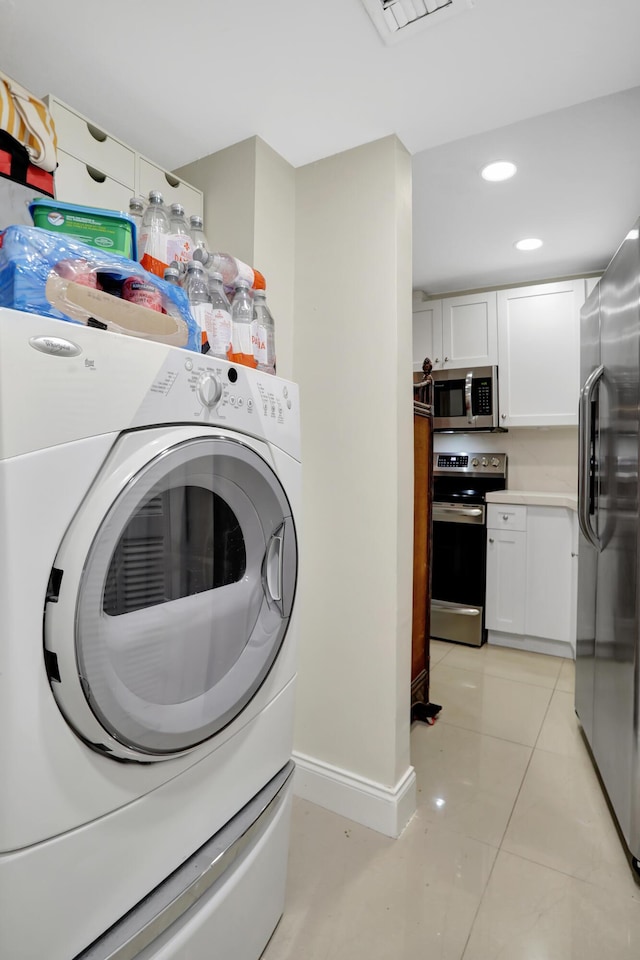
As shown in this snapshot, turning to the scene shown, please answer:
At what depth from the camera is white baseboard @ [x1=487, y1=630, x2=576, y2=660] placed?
3.06 m

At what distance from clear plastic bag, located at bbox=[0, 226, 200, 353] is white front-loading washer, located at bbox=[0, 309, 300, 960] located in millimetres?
104

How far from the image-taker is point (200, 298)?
1.20 meters

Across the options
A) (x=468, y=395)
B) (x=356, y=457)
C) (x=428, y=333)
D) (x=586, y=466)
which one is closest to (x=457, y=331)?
(x=428, y=333)

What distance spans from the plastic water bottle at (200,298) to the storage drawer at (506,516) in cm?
248

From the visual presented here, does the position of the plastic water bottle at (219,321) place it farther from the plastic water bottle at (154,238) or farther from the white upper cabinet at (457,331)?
the white upper cabinet at (457,331)

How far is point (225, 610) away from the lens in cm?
102

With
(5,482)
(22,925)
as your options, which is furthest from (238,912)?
(5,482)

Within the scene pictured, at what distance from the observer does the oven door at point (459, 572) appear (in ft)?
10.5

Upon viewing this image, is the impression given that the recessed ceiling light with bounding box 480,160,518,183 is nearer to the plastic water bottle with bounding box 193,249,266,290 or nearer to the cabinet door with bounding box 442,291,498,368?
the cabinet door with bounding box 442,291,498,368

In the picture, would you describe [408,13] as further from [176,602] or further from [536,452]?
[536,452]

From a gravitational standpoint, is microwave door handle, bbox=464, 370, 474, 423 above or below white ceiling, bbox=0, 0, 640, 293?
below

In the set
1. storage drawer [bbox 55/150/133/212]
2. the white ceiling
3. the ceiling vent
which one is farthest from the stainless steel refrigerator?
storage drawer [bbox 55/150/133/212]

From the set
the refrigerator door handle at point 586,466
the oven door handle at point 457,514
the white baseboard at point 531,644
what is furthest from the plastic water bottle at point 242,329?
the white baseboard at point 531,644

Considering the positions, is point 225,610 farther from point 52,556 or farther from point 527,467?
point 527,467
